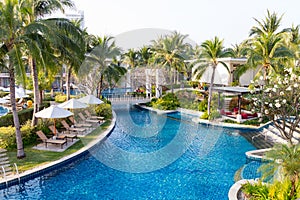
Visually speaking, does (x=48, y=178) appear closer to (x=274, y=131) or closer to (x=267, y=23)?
Answer: (x=274, y=131)

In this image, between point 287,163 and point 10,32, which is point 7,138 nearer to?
point 10,32

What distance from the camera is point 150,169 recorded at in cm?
1171

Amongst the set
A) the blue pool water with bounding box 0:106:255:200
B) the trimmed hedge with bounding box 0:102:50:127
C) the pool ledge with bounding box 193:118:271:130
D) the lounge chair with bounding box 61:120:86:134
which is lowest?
the blue pool water with bounding box 0:106:255:200

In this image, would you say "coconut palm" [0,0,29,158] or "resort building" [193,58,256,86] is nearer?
"coconut palm" [0,0,29,158]

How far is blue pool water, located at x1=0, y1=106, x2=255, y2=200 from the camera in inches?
373

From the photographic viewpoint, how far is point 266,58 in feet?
64.3

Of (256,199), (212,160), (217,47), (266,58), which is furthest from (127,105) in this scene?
(256,199)

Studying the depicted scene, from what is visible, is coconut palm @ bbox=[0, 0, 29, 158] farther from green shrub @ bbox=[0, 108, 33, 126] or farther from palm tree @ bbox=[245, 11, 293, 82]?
palm tree @ bbox=[245, 11, 293, 82]

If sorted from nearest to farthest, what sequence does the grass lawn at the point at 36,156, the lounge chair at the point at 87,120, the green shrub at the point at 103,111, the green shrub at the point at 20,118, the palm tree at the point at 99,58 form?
the grass lawn at the point at 36,156 → the green shrub at the point at 20,118 → the lounge chair at the point at 87,120 → the green shrub at the point at 103,111 → the palm tree at the point at 99,58

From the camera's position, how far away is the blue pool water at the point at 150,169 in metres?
9.48

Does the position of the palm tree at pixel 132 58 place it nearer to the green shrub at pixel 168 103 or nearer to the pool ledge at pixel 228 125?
the green shrub at pixel 168 103

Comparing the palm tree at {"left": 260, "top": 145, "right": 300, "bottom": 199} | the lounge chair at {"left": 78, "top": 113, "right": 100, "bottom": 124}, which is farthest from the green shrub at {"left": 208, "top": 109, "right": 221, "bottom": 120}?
the palm tree at {"left": 260, "top": 145, "right": 300, "bottom": 199}

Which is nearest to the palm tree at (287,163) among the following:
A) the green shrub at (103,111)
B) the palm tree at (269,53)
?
the palm tree at (269,53)

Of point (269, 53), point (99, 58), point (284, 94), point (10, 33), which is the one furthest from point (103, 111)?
point (284, 94)
